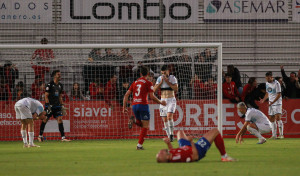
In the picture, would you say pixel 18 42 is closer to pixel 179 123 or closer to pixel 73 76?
pixel 73 76

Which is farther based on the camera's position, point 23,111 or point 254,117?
point 254,117

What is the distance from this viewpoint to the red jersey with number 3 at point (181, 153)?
9898 millimetres

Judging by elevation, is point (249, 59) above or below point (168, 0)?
below

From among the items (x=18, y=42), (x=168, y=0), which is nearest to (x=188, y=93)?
(x=168, y=0)

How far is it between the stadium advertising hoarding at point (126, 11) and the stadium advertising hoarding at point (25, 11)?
662 millimetres

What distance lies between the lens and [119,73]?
1939cm

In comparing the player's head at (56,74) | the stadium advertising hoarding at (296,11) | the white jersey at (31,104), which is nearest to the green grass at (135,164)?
the white jersey at (31,104)

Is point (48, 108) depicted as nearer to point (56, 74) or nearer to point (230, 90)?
point (56, 74)

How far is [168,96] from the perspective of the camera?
712 inches

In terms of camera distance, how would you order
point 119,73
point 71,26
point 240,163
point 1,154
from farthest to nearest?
point 71,26
point 119,73
point 1,154
point 240,163

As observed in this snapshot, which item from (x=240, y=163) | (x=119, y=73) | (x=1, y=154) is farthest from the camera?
(x=119, y=73)

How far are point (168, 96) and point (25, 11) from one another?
6.12 metres

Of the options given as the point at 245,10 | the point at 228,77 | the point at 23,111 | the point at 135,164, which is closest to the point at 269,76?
the point at 228,77

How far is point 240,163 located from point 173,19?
36.0 ft
